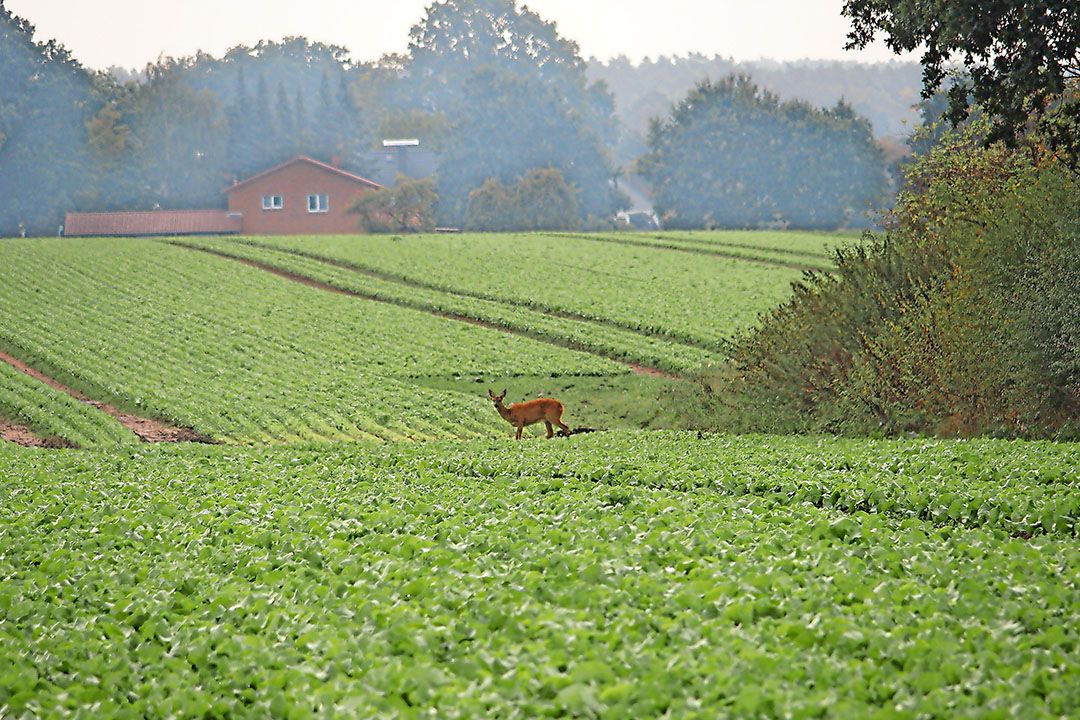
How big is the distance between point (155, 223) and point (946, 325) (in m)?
75.6

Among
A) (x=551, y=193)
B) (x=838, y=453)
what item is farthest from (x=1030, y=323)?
(x=551, y=193)

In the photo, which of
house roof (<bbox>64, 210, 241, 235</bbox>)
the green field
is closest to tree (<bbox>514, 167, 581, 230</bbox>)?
house roof (<bbox>64, 210, 241, 235</bbox>)

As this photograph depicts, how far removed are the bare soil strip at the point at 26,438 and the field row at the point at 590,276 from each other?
19.6m

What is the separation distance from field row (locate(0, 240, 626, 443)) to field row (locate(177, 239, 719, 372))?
126 cm

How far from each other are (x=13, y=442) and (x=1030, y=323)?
21279 millimetres

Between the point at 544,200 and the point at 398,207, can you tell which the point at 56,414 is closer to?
the point at 398,207

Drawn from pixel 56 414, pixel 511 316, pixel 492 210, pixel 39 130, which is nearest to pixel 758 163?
pixel 492 210

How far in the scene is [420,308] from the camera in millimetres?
46781

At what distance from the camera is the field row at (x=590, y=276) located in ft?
147

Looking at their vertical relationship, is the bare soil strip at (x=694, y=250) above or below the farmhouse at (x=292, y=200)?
below

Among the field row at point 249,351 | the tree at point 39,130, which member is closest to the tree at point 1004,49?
the field row at point 249,351

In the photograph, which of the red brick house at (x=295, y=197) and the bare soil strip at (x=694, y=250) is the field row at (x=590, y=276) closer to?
the bare soil strip at (x=694, y=250)

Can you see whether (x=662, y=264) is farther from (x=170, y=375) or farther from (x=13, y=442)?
(x=13, y=442)

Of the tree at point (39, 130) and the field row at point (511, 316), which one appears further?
the tree at point (39, 130)
